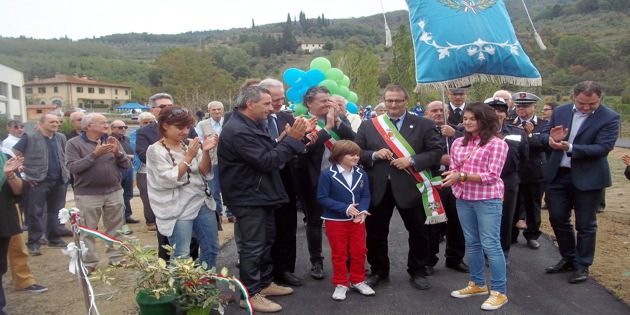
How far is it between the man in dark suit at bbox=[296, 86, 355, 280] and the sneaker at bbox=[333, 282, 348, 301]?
58 centimetres

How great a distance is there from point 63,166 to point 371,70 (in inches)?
1505

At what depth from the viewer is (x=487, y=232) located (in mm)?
4027

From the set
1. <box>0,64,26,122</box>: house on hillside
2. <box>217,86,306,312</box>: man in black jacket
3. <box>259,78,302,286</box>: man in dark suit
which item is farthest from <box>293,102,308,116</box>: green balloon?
<box>0,64,26,122</box>: house on hillside

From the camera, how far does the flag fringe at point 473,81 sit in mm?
4578

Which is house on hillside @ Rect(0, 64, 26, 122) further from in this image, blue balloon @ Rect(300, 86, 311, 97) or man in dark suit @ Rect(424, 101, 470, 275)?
man in dark suit @ Rect(424, 101, 470, 275)

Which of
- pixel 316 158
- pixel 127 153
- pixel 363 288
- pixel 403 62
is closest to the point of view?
pixel 363 288

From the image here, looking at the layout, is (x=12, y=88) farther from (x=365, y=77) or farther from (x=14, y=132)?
(x=14, y=132)

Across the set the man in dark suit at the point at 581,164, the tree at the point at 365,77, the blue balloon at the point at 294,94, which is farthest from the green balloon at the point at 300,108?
the tree at the point at 365,77

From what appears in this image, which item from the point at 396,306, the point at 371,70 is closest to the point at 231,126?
the point at 396,306

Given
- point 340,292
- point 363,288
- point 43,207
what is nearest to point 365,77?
point 43,207

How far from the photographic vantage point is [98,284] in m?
4.97

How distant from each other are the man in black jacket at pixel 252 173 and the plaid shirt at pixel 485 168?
1.53 meters

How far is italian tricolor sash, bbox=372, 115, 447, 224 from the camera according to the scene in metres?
4.41

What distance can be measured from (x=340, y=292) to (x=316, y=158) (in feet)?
4.62
